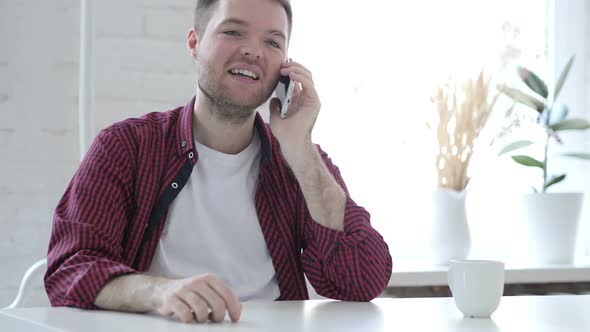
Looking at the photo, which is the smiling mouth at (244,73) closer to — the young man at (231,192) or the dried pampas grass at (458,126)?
the young man at (231,192)

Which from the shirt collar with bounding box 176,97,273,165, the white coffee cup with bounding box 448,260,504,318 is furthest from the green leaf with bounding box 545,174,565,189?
the white coffee cup with bounding box 448,260,504,318

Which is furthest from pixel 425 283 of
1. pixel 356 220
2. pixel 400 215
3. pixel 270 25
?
pixel 270 25

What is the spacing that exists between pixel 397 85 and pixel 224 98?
126 centimetres

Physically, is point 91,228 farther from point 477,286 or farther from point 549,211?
point 549,211

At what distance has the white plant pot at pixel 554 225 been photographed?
103 inches

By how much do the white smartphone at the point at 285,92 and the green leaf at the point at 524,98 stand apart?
1.20 meters

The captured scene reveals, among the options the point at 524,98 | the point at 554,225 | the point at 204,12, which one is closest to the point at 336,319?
the point at 204,12

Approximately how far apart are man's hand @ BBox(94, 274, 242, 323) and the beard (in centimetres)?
62

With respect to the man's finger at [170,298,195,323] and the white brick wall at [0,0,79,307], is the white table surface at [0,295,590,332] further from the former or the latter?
the white brick wall at [0,0,79,307]

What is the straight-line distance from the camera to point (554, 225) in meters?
2.63

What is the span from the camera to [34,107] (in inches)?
87.7

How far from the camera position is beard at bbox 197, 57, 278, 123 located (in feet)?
5.79

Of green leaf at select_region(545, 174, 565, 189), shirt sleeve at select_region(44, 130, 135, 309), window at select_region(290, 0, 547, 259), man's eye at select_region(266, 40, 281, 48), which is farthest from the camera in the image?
window at select_region(290, 0, 547, 259)

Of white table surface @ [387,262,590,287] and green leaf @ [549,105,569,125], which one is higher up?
green leaf @ [549,105,569,125]
